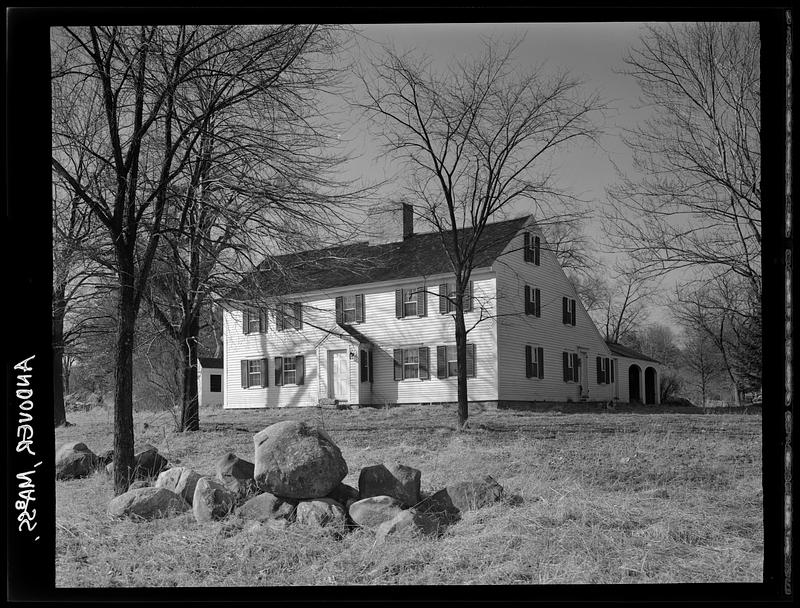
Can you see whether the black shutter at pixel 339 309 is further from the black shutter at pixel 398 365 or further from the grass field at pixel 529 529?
the grass field at pixel 529 529

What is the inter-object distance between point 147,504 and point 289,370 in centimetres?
574

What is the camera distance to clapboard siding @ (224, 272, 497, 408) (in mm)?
11719

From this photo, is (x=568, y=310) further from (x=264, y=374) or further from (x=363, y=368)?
(x=264, y=374)

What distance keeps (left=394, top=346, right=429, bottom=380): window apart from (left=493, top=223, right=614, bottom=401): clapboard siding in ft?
4.28

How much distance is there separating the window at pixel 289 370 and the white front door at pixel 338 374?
536 mm

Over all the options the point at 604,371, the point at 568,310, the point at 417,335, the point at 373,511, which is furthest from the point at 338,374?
the point at 373,511

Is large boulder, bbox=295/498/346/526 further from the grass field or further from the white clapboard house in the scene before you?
the white clapboard house

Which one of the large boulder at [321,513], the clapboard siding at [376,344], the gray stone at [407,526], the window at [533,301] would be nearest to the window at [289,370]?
the clapboard siding at [376,344]

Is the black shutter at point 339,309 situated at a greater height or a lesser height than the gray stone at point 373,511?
greater

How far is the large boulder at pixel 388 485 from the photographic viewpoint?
6.27 meters

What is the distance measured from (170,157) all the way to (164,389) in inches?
138

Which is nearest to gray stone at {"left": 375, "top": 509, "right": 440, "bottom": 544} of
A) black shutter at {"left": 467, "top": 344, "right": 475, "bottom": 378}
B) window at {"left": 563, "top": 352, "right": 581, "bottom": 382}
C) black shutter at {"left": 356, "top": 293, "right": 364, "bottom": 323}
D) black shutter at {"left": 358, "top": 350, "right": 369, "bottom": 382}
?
window at {"left": 563, "top": 352, "right": 581, "bottom": 382}

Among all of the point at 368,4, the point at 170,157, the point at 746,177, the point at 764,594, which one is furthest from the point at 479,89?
the point at 764,594

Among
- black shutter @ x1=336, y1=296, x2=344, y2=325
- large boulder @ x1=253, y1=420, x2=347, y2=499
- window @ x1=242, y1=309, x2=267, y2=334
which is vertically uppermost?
black shutter @ x1=336, y1=296, x2=344, y2=325
